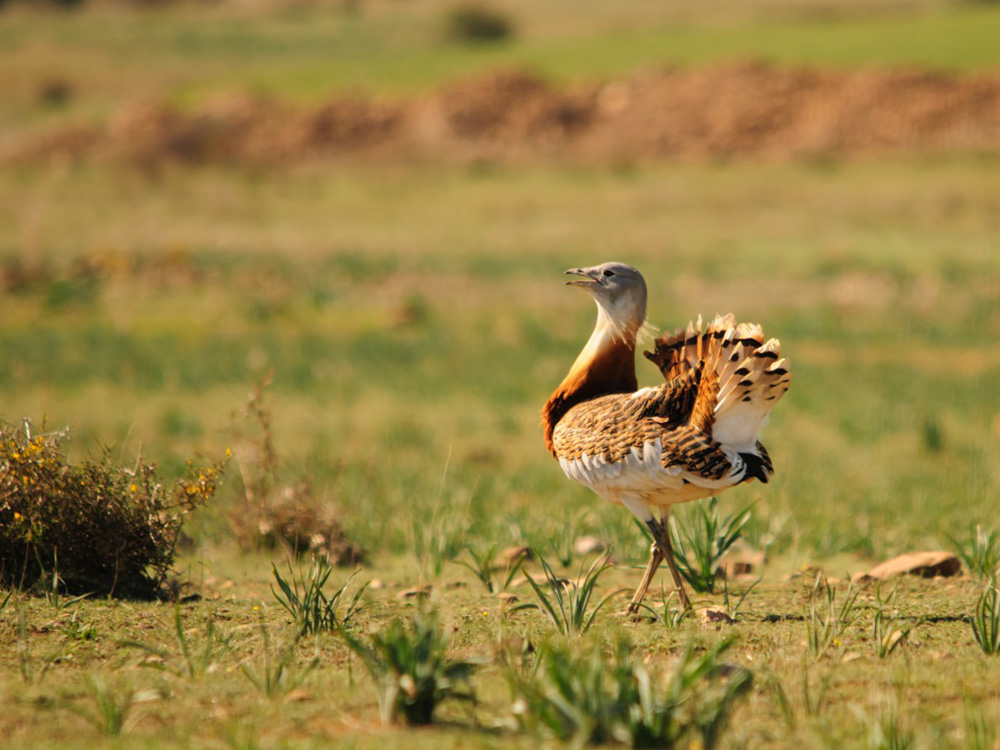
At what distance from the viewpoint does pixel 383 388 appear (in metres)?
13.1

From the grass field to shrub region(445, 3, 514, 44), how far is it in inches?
765

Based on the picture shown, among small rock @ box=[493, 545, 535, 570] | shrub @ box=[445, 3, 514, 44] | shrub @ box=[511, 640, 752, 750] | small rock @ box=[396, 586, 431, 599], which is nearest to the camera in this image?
shrub @ box=[511, 640, 752, 750]

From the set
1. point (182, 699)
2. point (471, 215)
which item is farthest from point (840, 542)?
point (471, 215)

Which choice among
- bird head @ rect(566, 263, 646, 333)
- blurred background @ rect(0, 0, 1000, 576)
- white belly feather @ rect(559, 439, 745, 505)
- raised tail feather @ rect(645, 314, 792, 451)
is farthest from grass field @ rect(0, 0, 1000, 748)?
bird head @ rect(566, 263, 646, 333)

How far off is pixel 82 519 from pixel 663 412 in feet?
8.74

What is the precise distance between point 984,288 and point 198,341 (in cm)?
1115

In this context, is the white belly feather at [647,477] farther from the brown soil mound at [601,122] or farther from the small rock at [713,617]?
the brown soil mound at [601,122]

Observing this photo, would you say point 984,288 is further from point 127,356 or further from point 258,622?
point 258,622

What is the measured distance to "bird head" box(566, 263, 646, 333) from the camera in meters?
5.63

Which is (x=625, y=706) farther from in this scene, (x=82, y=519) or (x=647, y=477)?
(x=82, y=519)

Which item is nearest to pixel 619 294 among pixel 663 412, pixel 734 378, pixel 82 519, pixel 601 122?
pixel 663 412

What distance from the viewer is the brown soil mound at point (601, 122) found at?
35.2 metres

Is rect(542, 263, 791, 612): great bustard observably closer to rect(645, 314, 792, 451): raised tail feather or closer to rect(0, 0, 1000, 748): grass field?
rect(645, 314, 792, 451): raised tail feather

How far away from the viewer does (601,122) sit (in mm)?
38406
